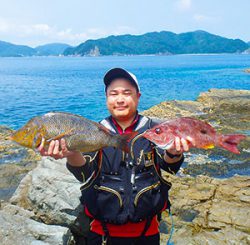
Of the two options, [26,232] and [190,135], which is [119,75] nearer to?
[190,135]

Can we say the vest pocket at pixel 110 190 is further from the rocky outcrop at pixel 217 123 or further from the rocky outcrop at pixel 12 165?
the rocky outcrop at pixel 217 123

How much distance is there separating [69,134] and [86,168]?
18.9 inches

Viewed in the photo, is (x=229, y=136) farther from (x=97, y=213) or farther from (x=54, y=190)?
(x=54, y=190)

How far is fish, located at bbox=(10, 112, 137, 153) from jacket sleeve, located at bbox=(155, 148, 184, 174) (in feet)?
1.41

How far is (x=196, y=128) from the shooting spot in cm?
349

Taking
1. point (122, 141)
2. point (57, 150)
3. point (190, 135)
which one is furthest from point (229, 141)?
point (57, 150)

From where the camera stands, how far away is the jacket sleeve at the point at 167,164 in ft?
12.1

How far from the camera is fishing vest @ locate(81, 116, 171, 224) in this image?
3689mm

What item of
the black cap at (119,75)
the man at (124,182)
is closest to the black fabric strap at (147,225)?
the man at (124,182)

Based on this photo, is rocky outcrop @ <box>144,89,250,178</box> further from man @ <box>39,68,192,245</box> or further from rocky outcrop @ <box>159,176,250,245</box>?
man @ <box>39,68,192,245</box>

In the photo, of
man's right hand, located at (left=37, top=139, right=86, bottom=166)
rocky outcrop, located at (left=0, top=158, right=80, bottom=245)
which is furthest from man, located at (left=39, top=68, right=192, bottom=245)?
rocky outcrop, located at (left=0, top=158, right=80, bottom=245)

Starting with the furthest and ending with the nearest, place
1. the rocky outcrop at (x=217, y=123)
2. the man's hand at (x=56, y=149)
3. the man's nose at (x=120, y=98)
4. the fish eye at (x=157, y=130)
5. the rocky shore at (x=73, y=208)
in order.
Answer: the rocky outcrop at (x=217, y=123), the rocky shore at (x=73, y=208), the man's nose at (x=120, y=98), the fish eye at (x=157, y=130), the man's hand at (x=56, y=149)

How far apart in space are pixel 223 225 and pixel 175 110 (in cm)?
2149

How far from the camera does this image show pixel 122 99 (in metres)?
3.80
